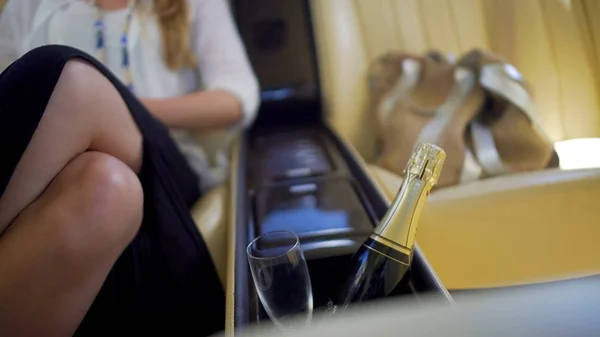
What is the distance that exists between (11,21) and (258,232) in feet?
1.10

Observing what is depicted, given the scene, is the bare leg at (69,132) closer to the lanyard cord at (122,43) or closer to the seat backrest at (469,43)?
the lanyard cord at (122,43)

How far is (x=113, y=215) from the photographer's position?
47 cm

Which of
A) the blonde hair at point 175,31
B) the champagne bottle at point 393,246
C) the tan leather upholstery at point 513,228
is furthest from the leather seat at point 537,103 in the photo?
the blonde hair at point 175,31

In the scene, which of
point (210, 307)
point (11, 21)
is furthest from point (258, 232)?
point (11, 21)

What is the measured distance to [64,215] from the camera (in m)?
0.45

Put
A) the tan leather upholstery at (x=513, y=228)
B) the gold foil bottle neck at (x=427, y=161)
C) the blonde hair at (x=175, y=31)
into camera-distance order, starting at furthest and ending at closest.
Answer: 1. the blonde hair at (x=175, y=31)
2. the tan leather upholstery at (x=513, y=228)
3. the gold foil bottle neck at (x=427, y=161)

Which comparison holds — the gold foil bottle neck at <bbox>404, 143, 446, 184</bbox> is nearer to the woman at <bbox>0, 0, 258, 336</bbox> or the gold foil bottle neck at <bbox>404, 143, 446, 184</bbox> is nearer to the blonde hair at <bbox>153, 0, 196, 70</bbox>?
the woman at <bbox>0, 0, 258, 336</bbox>

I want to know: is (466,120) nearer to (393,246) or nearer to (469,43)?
(469,43)

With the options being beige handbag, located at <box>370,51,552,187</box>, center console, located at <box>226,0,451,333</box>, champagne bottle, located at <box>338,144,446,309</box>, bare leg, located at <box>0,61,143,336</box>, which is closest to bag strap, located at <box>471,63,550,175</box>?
beige handbag, located at <box>370,51,552,187</box>

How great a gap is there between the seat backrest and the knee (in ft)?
1.26

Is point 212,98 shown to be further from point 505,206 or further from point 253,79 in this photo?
point 505,206

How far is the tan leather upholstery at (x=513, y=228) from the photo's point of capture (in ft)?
1.73

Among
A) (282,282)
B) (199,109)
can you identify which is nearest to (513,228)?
(282,282)

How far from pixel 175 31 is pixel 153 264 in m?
0.31
